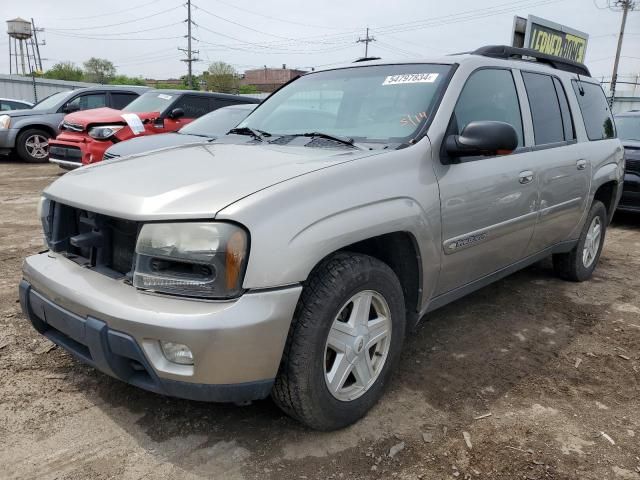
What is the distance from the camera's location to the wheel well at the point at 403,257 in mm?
2494

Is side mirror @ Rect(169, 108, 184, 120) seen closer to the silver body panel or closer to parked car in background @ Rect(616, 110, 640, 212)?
the silver body panel

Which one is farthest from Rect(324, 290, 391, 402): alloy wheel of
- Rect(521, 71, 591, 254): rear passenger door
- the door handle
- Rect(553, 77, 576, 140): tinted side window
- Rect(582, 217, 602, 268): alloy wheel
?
Rect(582, 217, 602, 268): alloy wheel

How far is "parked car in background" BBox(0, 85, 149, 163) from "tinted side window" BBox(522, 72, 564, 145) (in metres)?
9.62

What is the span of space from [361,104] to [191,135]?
13.6ft

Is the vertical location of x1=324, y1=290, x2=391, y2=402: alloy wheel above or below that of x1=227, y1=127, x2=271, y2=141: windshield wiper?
below

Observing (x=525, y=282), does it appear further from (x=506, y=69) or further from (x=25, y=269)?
(x=25, y=269)

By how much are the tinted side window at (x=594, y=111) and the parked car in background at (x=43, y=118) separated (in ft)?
31.3

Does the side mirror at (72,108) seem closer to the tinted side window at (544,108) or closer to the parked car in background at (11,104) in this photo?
the parked car in background at (11,104)

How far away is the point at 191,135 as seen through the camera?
22.1 feet

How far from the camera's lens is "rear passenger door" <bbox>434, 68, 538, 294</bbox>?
275 centimetres

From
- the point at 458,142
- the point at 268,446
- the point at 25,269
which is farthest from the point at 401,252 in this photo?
the point at 25,269

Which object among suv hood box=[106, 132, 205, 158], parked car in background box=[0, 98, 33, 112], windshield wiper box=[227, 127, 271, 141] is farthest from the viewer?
parked car in background box=[0, 98, 33, 112]

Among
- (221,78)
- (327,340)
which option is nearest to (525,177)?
(327,340)

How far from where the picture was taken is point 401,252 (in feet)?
8.46
